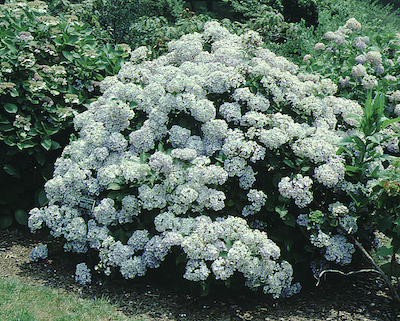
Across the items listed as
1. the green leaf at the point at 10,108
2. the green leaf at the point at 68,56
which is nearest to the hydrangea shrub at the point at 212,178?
the green leaf at the point at 10,108

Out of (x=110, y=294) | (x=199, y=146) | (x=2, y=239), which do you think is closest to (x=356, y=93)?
(x=199, y=146)

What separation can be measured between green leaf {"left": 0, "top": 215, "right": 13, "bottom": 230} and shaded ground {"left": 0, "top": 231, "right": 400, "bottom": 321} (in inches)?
27.8

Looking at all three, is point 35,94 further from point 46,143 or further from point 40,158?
point 40,158

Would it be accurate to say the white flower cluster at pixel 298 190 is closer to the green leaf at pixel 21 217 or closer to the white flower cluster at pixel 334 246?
the white flower cluster at pixel 334 246

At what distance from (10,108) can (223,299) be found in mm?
3124

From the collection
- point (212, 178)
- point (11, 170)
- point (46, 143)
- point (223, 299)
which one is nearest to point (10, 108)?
point (46, 143)

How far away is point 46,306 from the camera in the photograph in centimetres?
374

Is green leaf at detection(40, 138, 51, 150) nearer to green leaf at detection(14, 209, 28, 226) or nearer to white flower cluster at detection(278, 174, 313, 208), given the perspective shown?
green leaf at detection(14, 209, 28, 226)

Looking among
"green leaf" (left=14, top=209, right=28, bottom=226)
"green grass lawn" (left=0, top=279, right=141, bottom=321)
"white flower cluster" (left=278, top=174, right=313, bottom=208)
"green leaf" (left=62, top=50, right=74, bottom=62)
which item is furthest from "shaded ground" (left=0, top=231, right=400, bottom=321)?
"green leaf" (left=62, top=50, right=74, bottom=62)

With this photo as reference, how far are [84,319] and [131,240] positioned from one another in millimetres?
783

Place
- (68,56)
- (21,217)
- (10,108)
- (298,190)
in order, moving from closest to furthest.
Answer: (298,190), (10,108), (21,217), (68,56)

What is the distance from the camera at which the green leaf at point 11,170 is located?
5.04 m

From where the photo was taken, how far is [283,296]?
13.8 ft

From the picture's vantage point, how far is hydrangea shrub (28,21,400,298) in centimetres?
386
